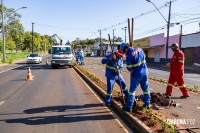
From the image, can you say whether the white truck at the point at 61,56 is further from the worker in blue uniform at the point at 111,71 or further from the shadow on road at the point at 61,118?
the shadow on road at the point at 61,118

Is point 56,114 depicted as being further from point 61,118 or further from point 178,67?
point 178,67

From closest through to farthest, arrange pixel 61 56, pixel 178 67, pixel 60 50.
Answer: pixel 178 67 < pixel 61 56 < pixel 60 50

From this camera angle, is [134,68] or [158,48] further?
[158,48]

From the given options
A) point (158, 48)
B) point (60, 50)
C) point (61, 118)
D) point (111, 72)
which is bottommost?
point (61, 118)

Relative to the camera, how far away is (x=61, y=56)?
28609 mm

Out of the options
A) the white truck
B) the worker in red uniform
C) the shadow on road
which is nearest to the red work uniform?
the worker in red uniform

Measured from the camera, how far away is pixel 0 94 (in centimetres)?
1213

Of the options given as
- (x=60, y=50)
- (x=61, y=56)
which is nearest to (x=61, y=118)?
(x=61, y=56)

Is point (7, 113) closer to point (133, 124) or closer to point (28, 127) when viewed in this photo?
point (28, 127)

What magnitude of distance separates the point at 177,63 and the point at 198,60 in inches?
1054

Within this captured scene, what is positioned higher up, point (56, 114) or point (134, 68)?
point (134, 68)

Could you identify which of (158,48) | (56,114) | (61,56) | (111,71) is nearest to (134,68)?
(111,71)

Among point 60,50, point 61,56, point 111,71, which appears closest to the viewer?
point 111,71

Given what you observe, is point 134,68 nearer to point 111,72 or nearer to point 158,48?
point 111,72
